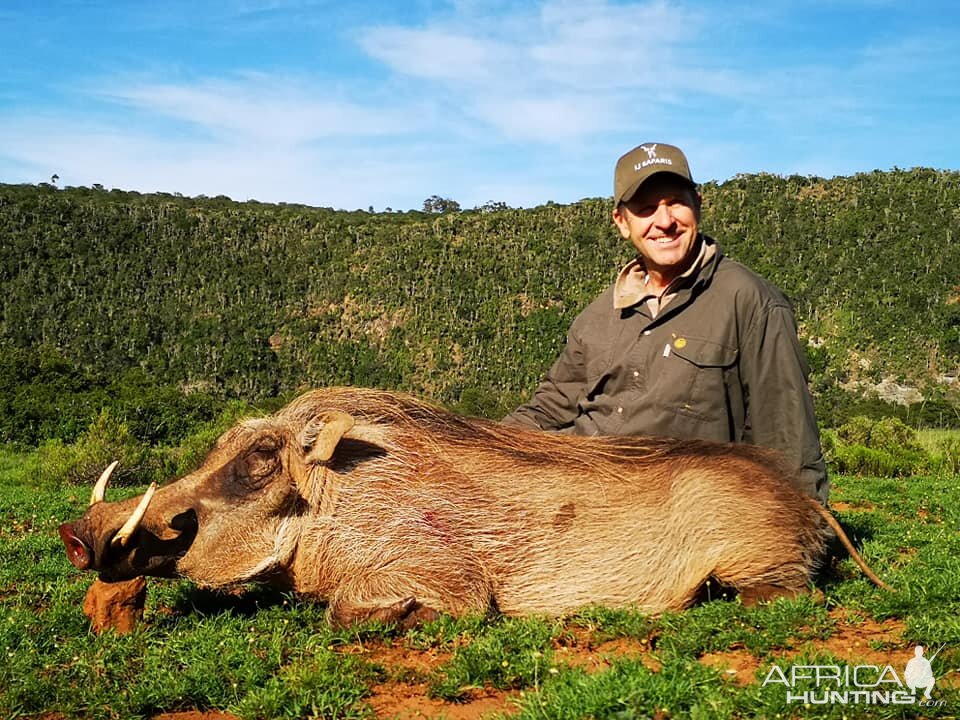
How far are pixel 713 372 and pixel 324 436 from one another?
1.90 m

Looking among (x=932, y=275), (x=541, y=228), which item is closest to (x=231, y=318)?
(x=541, y=228)

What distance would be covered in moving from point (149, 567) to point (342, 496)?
3.02 feet

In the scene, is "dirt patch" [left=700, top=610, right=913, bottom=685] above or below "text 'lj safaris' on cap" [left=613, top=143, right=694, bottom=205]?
below

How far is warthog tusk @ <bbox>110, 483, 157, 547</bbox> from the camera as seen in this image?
3602 mm

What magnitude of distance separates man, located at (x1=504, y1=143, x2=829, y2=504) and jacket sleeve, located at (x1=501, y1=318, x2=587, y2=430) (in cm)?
8

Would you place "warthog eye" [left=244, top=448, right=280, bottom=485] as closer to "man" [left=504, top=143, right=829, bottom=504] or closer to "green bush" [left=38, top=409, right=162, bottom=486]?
"man" [left=504, top=143, right=829, bottom=504]

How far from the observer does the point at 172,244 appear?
233ft

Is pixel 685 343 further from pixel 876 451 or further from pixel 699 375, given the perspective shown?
pixel 876 451

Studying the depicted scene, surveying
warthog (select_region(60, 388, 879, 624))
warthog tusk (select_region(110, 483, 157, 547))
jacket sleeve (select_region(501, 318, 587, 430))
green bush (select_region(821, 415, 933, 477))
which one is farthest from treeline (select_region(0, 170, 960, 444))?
warthog tusk (select_region(110, 483, 157, 547))

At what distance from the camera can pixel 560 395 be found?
16.3 ft

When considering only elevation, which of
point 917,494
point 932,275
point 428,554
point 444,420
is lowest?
point 917,494

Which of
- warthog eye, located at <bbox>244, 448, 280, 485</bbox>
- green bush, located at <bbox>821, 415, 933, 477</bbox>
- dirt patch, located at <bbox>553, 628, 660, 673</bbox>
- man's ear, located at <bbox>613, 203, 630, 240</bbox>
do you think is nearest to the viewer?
dirt patch, located at <bbox>553, 628, 660, 673</bbox>

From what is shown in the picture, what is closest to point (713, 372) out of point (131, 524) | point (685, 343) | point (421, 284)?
point (685, 343)

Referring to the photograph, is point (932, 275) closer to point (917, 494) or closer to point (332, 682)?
point (917, 494)
